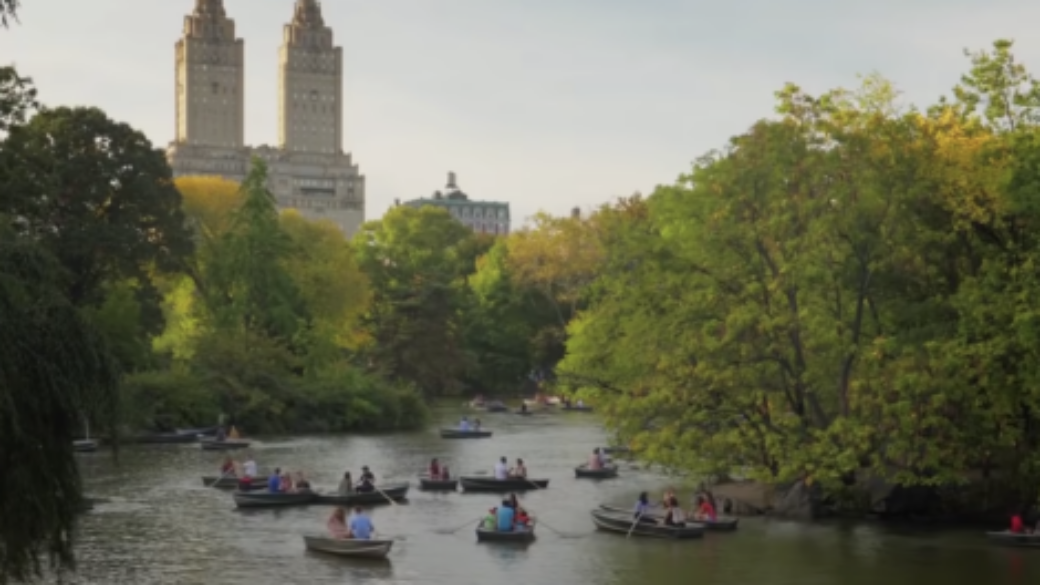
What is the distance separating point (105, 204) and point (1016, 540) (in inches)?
1410

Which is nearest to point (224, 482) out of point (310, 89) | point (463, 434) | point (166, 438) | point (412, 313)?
point (166, 438)

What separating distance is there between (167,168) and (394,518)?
27.2m

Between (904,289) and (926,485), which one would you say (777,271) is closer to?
(904,289)

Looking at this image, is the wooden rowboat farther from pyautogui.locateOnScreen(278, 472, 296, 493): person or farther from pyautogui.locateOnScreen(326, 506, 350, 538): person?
pyautogui.locateOnScreen(326, 506, 350, 538): person

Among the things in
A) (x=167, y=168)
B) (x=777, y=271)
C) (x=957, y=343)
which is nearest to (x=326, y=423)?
(x=167, y=168)

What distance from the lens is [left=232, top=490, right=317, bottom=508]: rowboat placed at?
35.5 metres

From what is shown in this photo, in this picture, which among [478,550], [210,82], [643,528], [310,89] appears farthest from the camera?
[310,89]

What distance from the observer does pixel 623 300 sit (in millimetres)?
38781

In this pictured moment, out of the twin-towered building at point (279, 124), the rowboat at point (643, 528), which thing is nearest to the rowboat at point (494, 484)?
the rowboat at point (643, 528)

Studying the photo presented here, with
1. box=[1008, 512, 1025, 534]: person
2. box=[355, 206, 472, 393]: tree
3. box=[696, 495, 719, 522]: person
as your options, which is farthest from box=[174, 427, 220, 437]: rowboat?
box=[1008, 512, 1025, 534]: person

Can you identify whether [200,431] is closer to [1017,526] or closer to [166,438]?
[166,438]

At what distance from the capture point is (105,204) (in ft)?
181

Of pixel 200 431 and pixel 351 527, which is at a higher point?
pixel 200 431

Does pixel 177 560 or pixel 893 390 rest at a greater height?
pixel 893 390
